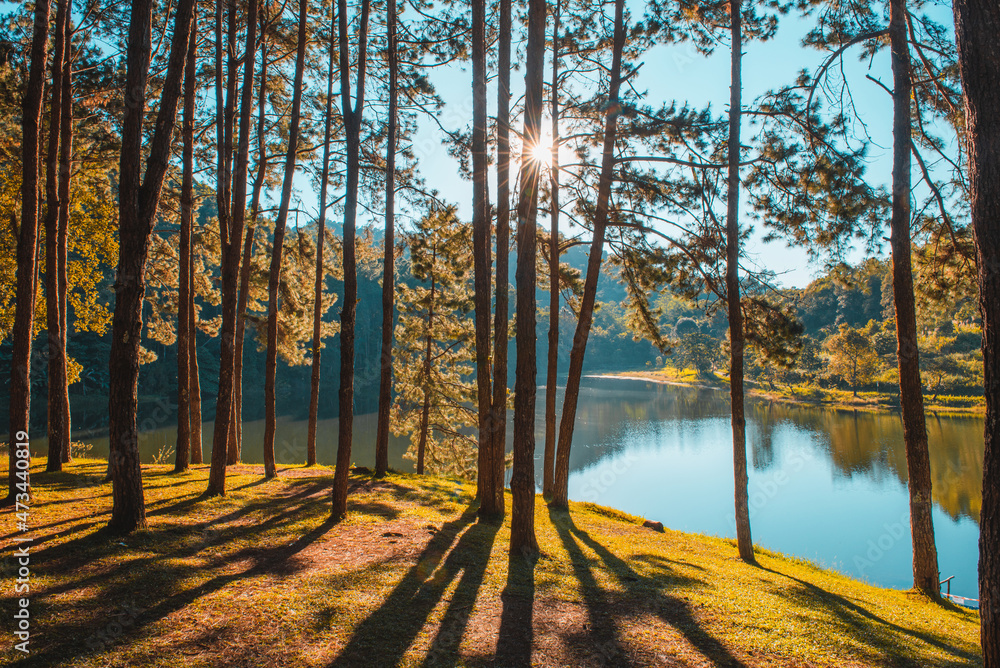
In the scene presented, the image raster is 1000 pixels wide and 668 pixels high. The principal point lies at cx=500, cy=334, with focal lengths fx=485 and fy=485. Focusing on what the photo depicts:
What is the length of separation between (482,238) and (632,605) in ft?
17.9

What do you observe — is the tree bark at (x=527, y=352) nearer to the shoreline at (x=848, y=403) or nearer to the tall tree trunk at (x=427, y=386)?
the tall tree trunk at (x=427, y=386)

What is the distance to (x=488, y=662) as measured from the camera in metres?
3.20

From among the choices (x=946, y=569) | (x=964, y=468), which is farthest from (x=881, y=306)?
(x=946, y=569)

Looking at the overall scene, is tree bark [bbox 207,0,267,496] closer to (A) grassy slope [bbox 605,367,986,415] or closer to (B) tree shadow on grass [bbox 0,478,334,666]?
(B) tree shadow on grass [bbox 0,478,334,666]

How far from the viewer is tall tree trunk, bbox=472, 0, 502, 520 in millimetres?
7305

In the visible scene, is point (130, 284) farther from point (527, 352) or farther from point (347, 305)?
point (527, 352)

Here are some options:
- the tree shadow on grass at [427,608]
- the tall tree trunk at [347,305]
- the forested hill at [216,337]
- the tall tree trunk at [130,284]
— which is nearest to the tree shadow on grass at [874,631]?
the tree shadow on grass at [427,608]

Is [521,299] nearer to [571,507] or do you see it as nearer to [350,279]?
[350,279]

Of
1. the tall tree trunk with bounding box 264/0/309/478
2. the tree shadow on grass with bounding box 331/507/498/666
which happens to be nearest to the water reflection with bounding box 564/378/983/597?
the tree shadow on grass with bounding box 331/507/498/666

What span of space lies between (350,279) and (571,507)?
6.81 meters

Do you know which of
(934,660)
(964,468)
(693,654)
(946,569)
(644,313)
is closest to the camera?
(693,654)

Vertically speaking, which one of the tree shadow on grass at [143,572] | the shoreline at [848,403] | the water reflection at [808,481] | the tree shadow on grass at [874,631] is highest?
the tree shadow on grass at [143,572]

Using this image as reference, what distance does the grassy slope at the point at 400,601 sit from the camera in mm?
3135

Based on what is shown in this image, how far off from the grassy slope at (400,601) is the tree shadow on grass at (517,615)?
0.06 ft
